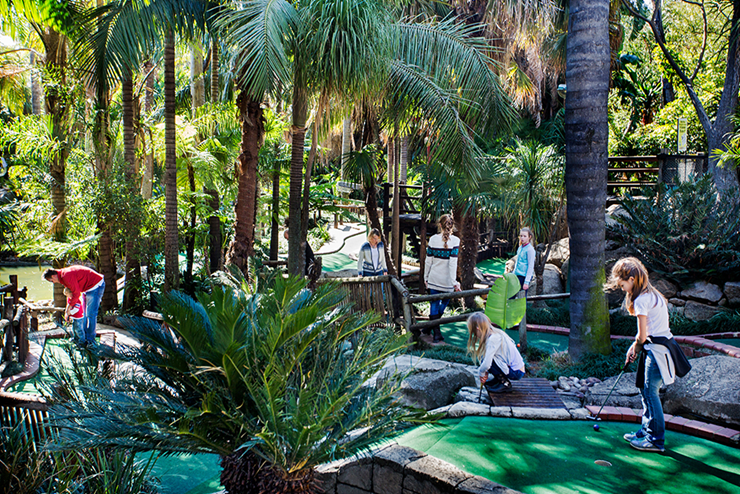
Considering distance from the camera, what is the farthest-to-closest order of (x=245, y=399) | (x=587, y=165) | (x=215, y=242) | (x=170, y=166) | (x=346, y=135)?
(x=346, y=135) → (x=215, y=242) → (x=170, y=166) → (x=587, y=165) → (x=245, y=399)

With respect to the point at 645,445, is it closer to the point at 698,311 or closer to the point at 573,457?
the point at 573,457

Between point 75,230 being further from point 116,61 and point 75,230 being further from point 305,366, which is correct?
point 305,366

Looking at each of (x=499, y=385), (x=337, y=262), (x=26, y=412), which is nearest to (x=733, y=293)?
(x=499, y=385)

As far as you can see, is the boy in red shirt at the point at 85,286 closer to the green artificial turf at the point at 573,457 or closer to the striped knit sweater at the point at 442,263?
the striped knit sweater at the point at 442,263

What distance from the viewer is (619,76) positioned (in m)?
23.6

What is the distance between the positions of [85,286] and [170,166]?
3.42 metres

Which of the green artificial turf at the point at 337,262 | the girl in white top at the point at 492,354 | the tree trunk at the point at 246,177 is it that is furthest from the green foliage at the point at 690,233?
the green artificial turf at the point at 337,262

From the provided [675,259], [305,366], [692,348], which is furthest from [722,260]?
[305,366]

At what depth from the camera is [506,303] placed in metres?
6.95

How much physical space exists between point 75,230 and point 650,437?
11.1 meters

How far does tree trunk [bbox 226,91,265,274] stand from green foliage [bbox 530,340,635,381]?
5585mm

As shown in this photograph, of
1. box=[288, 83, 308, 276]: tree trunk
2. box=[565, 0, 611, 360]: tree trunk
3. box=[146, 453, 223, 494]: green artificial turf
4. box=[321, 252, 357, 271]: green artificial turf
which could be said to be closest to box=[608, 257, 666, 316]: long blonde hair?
box=[565, 0, 611, 360]: tree trunk

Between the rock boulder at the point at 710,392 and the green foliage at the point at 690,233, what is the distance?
4.26 meters

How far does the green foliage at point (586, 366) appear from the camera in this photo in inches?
266
